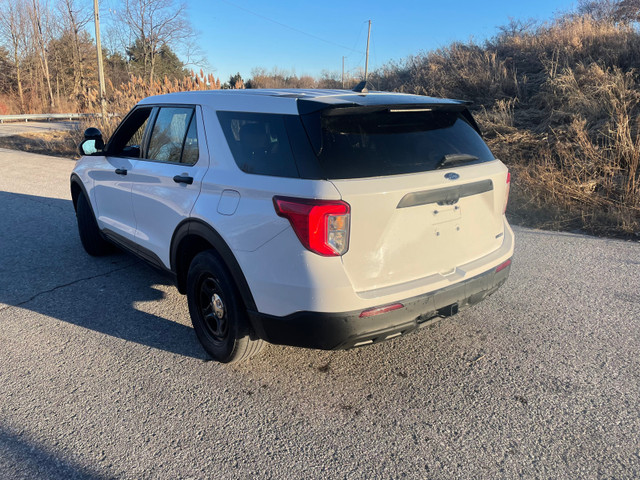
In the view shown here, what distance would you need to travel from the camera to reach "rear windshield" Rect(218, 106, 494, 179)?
247 cm

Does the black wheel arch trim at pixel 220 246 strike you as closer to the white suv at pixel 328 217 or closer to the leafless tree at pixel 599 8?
the white suv at pixel 328 217

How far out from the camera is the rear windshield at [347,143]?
247 centimetres

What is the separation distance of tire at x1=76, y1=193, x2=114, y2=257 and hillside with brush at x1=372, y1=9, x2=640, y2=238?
18.3ft

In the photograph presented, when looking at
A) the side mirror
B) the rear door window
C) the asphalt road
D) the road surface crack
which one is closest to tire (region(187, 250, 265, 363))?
the asphalt road

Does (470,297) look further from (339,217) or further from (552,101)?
(552,101)

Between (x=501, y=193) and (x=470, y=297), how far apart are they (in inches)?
29.7

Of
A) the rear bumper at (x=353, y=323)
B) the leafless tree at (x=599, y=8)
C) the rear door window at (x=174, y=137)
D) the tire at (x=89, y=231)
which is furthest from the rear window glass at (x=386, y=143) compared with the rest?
the leafless tree at (x=599, y=8)

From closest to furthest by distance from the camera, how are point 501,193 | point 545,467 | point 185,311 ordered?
1. point 545,467
2. point 501,193
3. point 185,311

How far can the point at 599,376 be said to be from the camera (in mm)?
2955

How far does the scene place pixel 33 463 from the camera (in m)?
2.31

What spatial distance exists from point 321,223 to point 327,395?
1161 millimetres

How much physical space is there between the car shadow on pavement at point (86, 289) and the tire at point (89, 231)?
0.13 meters

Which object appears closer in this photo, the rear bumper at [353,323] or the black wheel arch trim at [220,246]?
the rear bumper at [353,323]

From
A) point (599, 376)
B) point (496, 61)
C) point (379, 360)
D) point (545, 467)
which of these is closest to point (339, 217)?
point (379, 360)
